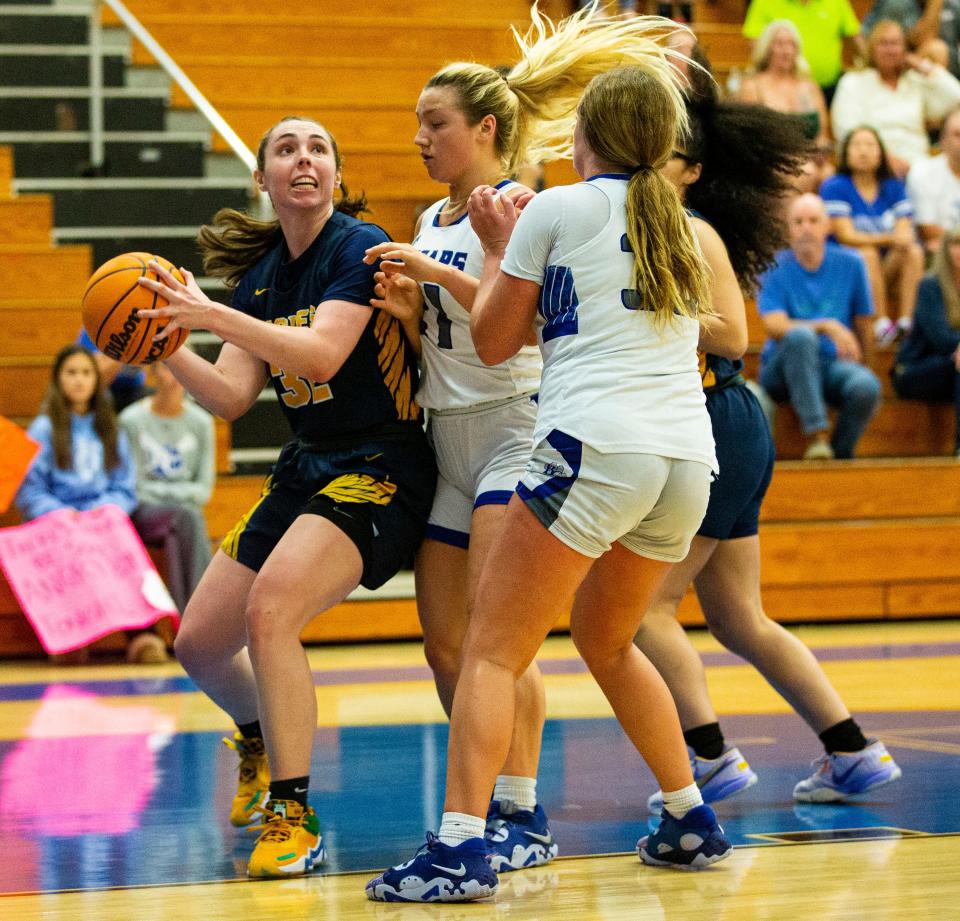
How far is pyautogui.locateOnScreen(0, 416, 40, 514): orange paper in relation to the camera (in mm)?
7430

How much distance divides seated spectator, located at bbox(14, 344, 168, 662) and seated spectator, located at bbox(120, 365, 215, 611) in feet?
0.36

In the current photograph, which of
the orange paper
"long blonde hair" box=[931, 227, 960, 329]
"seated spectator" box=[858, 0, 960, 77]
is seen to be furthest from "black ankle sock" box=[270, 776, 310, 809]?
"seated spectator" box=[858, 0, 960, 77]

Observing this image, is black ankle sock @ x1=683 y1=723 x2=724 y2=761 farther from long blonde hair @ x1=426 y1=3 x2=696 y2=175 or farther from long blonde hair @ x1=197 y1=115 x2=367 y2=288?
long blonde hair @ x1=197 y1=115 x2=367 y2=288

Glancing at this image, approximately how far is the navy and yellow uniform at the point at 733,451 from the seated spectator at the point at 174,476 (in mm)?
3822

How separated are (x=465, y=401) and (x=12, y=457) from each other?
4.30 meters

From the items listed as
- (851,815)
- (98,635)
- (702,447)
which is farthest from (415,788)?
(98,635)

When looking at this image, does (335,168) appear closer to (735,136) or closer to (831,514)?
(735,136)

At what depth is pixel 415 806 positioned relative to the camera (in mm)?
4203

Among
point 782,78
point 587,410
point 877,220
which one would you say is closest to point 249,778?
point 587,410

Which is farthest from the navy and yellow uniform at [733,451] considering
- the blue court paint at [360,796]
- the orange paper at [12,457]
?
the orange paper at [12,457]

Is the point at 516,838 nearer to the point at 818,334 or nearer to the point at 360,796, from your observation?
the point at 360,796

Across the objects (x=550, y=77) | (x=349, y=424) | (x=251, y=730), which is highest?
(x=550, y=77)

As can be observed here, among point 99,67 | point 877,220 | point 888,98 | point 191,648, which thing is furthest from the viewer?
point 888,98

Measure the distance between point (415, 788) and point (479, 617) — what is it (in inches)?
54.5
